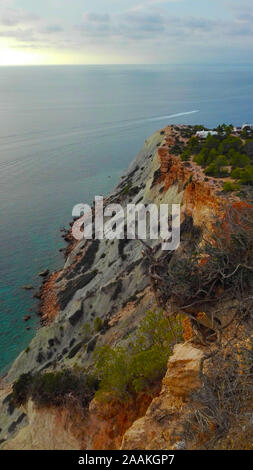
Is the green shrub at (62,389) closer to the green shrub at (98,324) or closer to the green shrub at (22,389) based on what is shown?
the green shrub at (22,389)

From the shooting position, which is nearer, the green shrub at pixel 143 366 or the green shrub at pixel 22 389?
the green shrub at pixel 143 366

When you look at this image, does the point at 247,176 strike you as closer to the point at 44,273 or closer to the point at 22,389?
the point at 22,389

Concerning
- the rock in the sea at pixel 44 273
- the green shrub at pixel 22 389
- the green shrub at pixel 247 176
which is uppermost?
the green shrub at pixel 247 176

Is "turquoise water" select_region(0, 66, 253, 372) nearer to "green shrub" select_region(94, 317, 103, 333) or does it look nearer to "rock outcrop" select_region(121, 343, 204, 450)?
"green shrub" select_region(94, 317, 103, 333)

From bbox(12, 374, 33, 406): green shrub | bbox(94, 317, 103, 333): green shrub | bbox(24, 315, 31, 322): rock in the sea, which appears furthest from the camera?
bbox(24, 315, 31, 322): rock in the sea

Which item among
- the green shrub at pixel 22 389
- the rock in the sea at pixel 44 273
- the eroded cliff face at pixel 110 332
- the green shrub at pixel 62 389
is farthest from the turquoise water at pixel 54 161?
the green shrub at pixel 62 389

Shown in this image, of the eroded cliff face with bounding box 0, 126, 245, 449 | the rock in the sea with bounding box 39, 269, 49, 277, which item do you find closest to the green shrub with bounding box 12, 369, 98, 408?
the eroded cliff face with bounding box 0, 126, 245, 449

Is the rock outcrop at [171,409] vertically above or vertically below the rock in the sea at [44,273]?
above
